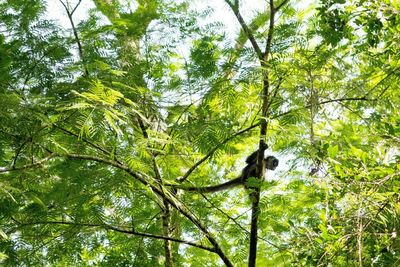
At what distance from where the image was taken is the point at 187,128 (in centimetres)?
379

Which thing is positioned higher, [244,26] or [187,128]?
[244,26]

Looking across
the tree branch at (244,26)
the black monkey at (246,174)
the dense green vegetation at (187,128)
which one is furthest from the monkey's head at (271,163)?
the tree branch at (244,26)

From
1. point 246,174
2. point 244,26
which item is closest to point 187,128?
point 244,26

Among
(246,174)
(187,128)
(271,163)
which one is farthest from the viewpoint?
(271,163)

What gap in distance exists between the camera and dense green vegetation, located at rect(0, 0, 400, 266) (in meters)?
3.23

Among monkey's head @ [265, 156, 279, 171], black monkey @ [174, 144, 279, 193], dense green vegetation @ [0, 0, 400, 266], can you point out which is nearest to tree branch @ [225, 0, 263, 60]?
dense green vegetation @ [0, 0, 400, 266]

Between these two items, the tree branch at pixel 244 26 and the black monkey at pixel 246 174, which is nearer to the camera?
the tree branch at pixel 244 26

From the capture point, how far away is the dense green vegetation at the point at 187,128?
10.6 feet

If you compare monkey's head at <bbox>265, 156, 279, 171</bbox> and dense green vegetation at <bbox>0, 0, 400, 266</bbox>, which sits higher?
monkey's head at <bbox>265, 156, 279, 171</bbox>

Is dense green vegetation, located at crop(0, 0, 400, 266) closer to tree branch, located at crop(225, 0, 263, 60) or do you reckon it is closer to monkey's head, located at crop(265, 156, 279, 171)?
tree branch, located at crop(225, 0, 263, 60)

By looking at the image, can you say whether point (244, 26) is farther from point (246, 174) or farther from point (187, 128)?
point (246, 174)

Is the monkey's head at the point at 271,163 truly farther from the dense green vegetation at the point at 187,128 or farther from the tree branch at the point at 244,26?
the tree branch at the point at 244,26

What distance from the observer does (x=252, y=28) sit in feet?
15.5

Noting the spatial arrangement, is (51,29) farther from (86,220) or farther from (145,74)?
(86,220)
